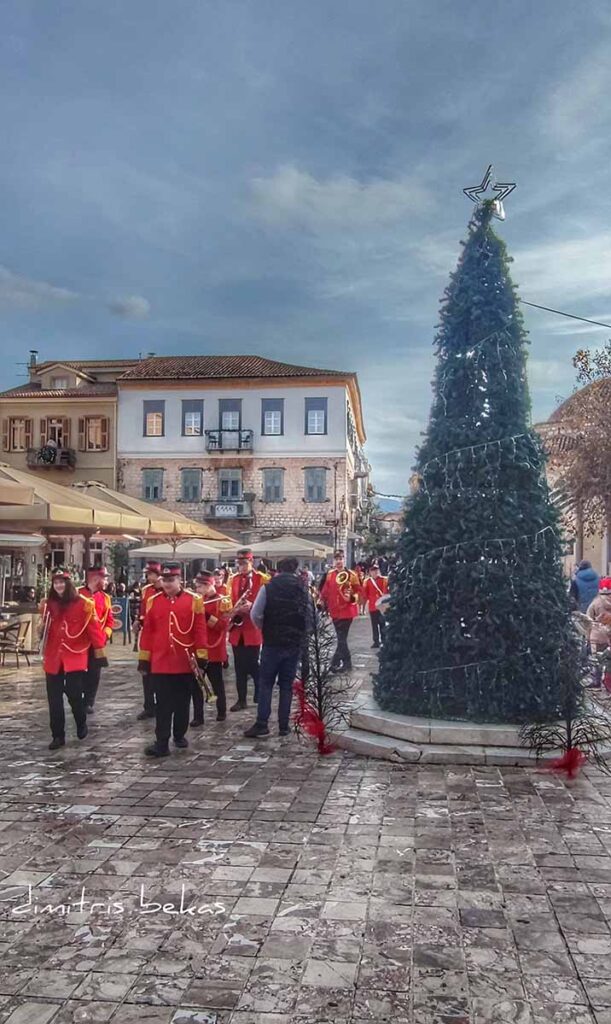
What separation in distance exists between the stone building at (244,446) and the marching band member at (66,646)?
31.9 m

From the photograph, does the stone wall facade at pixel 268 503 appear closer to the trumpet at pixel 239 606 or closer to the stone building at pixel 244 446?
the stone building at pixel 244 446

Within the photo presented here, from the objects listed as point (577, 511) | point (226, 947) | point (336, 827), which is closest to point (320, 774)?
point (336, 827)

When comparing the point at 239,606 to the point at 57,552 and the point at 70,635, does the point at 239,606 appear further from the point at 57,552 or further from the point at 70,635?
the point at 57,552

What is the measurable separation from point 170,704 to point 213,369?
36885 millimetres

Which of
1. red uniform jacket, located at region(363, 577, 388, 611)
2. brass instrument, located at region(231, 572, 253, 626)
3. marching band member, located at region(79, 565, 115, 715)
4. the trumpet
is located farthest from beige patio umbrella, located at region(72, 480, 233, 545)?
marching band member, located at region(79, 565, 115, 715)

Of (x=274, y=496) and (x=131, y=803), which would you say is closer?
(x=131, y=803)

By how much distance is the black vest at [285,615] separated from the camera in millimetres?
8266

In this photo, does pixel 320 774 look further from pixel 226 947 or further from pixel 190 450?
pixel 190 450

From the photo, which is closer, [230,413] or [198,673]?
[198,673]

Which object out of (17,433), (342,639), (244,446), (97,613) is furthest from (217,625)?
(17,433)

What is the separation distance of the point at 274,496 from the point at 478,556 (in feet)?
108

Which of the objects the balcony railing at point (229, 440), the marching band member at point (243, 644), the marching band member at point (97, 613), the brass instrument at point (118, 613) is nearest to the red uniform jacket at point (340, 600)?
the marching band member at point (243, 644)

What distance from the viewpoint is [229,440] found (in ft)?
136

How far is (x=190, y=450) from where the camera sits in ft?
137
